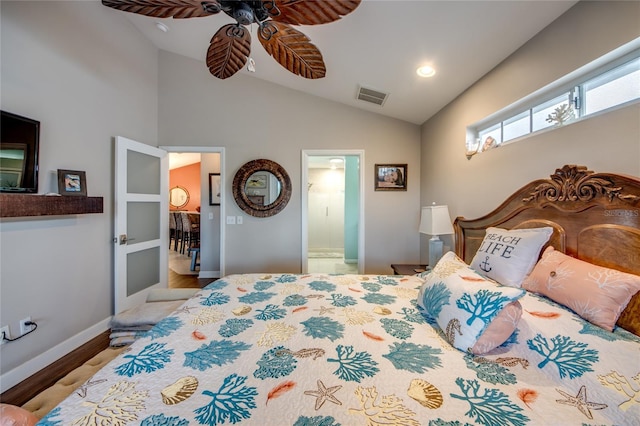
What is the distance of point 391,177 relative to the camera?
11.2 ft

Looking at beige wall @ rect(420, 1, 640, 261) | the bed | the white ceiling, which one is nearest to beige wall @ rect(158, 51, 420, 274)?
the white ceiling

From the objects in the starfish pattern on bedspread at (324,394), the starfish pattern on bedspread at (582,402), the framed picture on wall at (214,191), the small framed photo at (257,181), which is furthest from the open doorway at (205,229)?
the starfish pattern on bedspread at (582,402)

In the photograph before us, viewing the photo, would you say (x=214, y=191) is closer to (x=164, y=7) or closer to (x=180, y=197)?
(x=164, y=7)

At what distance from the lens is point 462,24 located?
5.48 feet

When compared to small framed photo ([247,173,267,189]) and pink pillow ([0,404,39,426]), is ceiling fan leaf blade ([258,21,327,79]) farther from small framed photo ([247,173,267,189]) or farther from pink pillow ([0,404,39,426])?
pink pillow ([0,404,39,426])

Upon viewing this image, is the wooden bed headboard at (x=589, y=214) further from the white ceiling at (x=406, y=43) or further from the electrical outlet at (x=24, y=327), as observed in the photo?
the electrical outlet at (x=24, y=327)

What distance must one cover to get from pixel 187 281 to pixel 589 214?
183 inches

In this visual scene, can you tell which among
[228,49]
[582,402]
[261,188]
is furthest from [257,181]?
[582,402]

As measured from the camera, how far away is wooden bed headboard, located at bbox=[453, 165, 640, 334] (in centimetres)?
104

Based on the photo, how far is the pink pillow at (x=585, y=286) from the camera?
954 millimetres

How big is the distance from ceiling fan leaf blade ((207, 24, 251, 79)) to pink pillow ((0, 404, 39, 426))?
72.9 inches

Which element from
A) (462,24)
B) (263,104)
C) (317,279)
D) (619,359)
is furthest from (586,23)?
(263,104)

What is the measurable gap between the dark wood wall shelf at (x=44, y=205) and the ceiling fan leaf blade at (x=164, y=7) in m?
1.36

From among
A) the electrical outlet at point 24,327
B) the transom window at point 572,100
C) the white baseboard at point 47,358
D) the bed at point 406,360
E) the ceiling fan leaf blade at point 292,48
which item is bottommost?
the white baseboard at point 47,358
